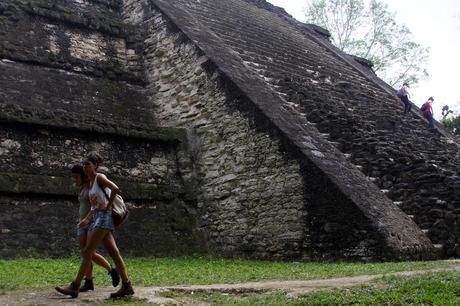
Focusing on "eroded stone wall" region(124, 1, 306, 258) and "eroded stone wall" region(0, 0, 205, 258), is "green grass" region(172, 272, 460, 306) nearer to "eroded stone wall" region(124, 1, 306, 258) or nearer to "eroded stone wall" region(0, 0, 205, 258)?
"eroded stone wall" region(124, 1, 306, 258)

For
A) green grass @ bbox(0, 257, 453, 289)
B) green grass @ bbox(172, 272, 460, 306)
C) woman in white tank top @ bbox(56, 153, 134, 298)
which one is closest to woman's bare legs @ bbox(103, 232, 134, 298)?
woman in white tank top @ bbox(56, 153, 134, 298)

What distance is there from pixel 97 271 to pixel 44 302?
186 centimetres

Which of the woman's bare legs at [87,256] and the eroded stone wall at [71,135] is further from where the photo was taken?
the eroded stone wall at [71,135]

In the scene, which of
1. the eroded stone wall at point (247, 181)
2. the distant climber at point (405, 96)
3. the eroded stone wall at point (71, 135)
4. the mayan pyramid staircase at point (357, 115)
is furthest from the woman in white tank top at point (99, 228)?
the distant climber at point (405, 96)

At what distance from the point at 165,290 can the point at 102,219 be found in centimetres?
88

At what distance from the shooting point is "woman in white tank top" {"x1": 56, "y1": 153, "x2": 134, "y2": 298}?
13.2 feet

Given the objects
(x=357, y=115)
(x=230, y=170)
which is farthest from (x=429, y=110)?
(x=230, y=170)

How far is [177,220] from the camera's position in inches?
304

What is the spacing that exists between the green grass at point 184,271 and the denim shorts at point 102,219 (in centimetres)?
94

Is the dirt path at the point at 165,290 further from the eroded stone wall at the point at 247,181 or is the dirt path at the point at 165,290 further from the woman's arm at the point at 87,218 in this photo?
the eroded stone wall at the point at 247,181

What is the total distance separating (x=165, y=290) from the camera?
450 cm

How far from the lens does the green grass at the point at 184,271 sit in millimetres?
4992

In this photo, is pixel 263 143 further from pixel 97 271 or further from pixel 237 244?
pixel 97 271

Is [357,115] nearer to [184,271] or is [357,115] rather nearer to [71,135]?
[71,135]
